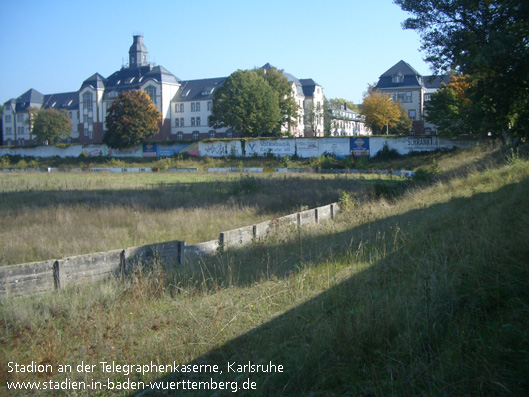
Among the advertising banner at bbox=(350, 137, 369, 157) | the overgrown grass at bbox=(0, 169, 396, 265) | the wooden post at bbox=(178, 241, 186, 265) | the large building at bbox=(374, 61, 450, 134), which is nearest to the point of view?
the wooden post at bbox=(178, 241, 186, 265)

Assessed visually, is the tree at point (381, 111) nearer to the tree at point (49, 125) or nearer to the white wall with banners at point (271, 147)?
the white wall with banners at point (271, 147)

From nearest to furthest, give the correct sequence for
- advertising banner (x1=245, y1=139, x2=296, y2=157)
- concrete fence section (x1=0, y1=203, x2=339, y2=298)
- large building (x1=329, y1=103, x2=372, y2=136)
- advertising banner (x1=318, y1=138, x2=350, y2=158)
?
concrete fence section (x1=0, y1=203, x2=339, y2=298), advertising banner (x1=318, y1=138, x2=350, y2=158), advertising banner (x1=245, y1=139, x2=296, y2=157), large building (x1=329, y1=103, x2=372, y2=136)

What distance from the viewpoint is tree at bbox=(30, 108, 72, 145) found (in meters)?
78.9

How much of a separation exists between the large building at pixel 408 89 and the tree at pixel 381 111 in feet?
15.7

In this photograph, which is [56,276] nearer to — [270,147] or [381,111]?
[270,147]

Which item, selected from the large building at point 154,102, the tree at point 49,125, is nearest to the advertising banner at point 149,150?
the large building at point 154,102

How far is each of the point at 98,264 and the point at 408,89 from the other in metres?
68.5

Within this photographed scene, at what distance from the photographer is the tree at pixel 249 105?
6316 centimetres

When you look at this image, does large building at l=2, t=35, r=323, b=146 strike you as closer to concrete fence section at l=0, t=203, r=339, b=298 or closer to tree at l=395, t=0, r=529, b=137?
tree at l=395, t=0, r=529, b=137

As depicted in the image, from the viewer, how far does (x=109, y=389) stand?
454 cm

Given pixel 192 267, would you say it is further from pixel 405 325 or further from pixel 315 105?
pixel 315 105

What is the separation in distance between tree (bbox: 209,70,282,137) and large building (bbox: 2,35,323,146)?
6.90 metres

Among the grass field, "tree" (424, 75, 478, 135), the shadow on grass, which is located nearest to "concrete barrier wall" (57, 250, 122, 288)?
the grass field

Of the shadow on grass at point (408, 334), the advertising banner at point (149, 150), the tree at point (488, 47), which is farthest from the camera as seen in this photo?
the advertising banner at point (149, 150)
